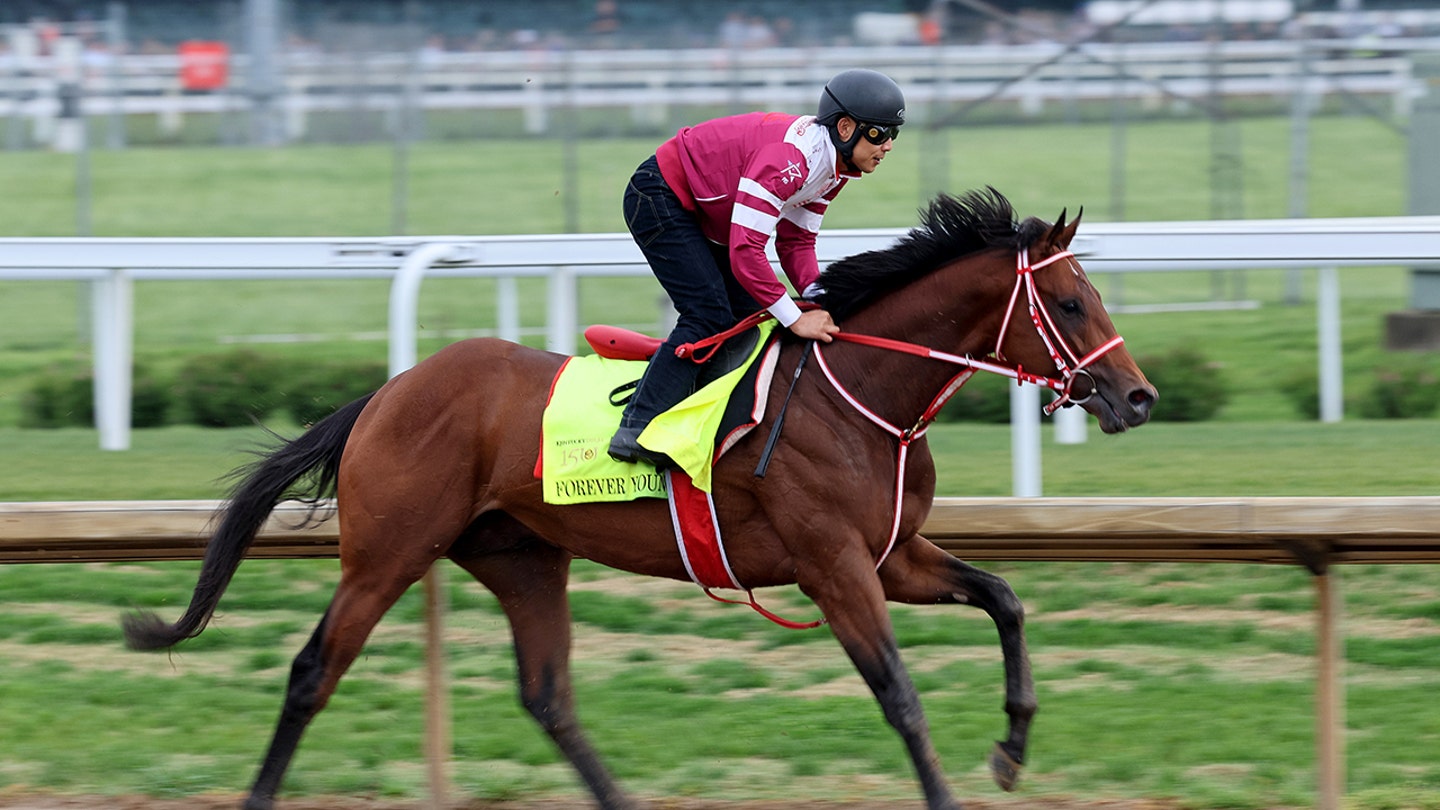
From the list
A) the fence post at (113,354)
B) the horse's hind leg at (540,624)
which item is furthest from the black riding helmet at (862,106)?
the fence post at (113,354)

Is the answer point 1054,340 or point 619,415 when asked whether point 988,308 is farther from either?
point 619,415

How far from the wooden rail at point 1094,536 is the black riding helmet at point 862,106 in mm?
1069

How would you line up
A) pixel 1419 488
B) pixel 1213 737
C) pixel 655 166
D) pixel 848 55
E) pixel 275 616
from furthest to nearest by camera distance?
pixel 848 55 → pixel 1419 488 → pixel 275 616 → pixel 1213 737 → pixel 655 166

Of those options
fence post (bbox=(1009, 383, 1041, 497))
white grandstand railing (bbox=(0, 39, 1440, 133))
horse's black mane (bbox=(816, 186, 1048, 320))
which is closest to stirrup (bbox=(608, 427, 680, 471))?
horse's black mane (bbox=(816, 186, 1048, 320))

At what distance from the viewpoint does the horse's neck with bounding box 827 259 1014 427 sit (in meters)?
4.29

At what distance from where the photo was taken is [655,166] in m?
4.55

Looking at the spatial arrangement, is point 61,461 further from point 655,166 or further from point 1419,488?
point 1419,488

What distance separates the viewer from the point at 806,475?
425cm

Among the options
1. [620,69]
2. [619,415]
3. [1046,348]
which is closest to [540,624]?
[619,415]

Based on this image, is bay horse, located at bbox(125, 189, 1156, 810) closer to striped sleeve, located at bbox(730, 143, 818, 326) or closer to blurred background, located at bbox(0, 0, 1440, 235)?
striped sleeve, located at bbox(730, 143, 818, 326)

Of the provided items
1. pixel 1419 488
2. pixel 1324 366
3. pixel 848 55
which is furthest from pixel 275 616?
pixel 848 55

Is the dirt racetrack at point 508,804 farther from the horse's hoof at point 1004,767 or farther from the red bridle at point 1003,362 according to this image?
the red bridle at point 1003,362

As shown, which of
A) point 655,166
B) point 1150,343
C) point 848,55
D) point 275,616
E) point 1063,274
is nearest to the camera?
point 1063,274

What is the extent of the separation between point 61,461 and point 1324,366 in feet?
20.5
